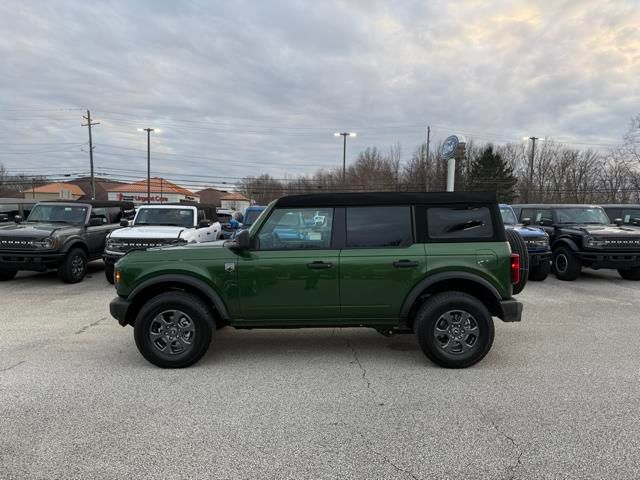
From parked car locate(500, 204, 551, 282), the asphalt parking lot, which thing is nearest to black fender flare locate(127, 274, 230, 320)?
the asphalt parking lot

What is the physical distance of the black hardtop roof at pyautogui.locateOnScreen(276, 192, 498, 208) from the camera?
4.51 metres

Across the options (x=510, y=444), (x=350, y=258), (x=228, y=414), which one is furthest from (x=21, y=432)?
(x=510, y=444)

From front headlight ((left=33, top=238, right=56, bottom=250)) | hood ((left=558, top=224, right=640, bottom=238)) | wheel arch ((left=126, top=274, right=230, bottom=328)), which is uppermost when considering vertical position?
hood ((left=558, top=224, right=640, bottom=238))

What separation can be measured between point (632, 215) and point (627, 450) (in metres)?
12.5

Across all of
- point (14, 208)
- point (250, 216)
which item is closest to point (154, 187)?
point (14, 208)

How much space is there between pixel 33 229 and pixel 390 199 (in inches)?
331

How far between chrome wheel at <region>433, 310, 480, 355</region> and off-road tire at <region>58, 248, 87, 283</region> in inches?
326

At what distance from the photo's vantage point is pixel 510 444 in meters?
2.99

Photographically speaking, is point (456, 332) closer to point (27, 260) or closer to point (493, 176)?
point (27, 260)

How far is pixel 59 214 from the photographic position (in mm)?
10492

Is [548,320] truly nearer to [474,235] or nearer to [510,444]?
[474,235]

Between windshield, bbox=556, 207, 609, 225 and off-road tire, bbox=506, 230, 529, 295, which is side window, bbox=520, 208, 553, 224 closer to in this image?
windshield, bbox=556, 207, 609, 225

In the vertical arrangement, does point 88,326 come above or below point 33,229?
below

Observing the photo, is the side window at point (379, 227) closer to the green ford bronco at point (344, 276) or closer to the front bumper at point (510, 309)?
the green ford bronco at point (344, 276)
